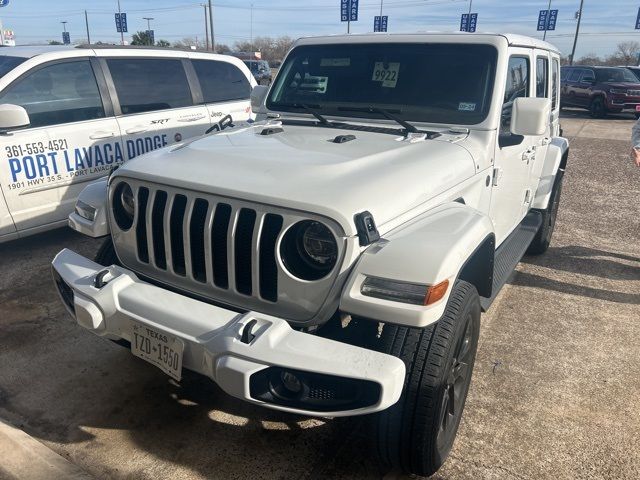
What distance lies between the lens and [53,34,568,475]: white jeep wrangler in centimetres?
208

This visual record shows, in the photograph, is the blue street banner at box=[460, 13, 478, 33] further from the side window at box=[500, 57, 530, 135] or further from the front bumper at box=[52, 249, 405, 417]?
the front bumper at box=[52, 249, 405, 417]

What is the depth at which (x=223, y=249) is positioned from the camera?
2.41m

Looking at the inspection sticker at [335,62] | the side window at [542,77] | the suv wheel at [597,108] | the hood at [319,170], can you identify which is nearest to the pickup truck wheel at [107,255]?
the hood at [319,170]

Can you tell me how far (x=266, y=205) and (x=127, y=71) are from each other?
421cm

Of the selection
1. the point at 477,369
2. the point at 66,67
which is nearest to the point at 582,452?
the point at 477,369

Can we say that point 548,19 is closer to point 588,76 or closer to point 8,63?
point 588,76

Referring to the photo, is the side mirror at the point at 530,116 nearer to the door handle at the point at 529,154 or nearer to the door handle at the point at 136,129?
the door handle at the point at 529,154

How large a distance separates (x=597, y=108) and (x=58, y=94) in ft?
60.2

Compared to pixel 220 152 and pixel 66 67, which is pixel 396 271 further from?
pixel 66 67

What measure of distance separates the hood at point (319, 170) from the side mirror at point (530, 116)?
1.45 feet

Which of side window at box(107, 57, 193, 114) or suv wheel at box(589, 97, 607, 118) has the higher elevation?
side window at box(107, 57, 193, 114)

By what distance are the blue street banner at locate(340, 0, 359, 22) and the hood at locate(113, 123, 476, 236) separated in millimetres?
39957

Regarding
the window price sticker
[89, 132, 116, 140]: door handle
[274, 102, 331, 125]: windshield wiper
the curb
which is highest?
the window price sticker

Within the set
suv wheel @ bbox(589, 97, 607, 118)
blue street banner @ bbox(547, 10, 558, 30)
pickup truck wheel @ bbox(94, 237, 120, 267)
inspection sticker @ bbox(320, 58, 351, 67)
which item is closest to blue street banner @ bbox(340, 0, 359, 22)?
blue street banner @ bbox(547, 10, 558, 30)
